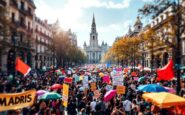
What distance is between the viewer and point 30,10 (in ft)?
185

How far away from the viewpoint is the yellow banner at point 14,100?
856 centimetres

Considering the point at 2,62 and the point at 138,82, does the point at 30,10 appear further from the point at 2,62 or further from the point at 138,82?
the point at 138,82

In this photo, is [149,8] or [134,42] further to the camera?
[134,42]

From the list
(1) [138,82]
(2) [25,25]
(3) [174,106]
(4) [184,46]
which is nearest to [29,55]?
(2) [25,25]

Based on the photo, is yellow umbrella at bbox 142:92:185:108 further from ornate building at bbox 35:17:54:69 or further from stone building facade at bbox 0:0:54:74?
ornate building at bbox 35:17:54:69

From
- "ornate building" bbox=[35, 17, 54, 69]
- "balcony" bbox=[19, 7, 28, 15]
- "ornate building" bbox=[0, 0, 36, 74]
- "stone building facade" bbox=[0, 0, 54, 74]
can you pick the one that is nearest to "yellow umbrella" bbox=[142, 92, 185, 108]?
"stone building facade" bbox=[0, 0, 54, 74]

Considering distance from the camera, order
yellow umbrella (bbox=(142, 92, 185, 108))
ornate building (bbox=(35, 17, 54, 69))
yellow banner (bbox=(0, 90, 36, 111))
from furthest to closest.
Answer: ornate building (bbox=(35, 17, 54, 69)) < yellow umbrella (bbox=(142, 92, 185, 108)) < yellow banner (bbox=(0, 90, 36, 111))

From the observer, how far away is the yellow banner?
856cm

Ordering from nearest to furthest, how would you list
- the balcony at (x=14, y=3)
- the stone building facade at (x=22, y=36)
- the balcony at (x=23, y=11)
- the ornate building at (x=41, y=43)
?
the stone building facade at (x=22, y=36) < the balcony at (x=14, y=3) < the balcony at (x=23, y=11) < the ornate building at (x=41, y=43)

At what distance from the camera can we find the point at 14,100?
349 inches

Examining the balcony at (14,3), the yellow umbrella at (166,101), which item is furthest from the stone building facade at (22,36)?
the yellow umbrella at (166,101)

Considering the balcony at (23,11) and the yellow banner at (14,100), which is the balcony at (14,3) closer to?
the balcony at (23,11)

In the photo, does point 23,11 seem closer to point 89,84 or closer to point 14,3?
point 14,3

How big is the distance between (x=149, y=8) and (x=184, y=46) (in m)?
28.9
